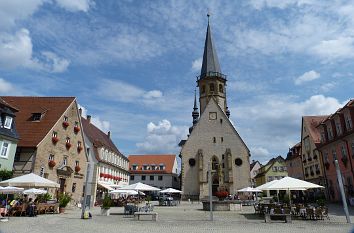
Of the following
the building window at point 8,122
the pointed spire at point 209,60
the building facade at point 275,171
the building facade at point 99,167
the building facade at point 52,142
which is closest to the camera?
the building window at point 8,122

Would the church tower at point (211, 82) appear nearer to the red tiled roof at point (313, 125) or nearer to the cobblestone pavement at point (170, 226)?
the red tiled roof at point (313, 125)

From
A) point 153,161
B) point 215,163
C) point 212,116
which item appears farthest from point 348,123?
point 153,161

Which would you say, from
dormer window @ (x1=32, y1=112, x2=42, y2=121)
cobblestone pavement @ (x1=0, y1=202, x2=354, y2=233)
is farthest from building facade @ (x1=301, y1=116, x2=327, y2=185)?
dormer window @ (x1=32, y1=112, x2=42, y2=121)

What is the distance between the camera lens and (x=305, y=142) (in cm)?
4675

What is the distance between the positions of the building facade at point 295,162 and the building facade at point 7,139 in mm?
43426

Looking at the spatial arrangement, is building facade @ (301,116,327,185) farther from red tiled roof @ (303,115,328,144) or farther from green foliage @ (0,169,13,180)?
green foliage @ (0,169,13,180)

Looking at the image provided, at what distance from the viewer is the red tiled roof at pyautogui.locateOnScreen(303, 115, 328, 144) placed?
141 feet

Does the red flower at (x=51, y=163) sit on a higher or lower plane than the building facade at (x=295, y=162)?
lower

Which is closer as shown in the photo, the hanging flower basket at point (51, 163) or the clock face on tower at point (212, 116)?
the hanging flower basket at point (51, 163)

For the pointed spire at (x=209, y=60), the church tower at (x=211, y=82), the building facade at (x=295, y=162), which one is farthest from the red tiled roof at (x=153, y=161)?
the building facade at (x=295, y=162)

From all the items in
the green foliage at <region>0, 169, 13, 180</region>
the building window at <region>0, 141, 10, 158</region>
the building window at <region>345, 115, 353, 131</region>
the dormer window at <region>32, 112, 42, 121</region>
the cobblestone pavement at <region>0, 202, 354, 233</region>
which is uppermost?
the dormer window at <region>32, 112, 42, 121</region>

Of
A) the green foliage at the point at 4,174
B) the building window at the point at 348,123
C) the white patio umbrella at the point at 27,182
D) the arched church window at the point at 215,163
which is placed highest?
the building window at the point at 348,123

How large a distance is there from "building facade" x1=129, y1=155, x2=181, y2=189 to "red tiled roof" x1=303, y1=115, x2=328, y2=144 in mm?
39095

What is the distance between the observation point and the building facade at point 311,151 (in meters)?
41.3
